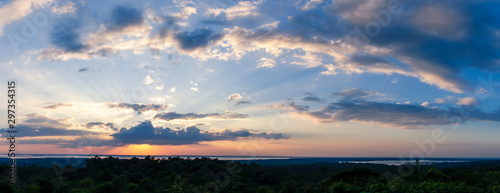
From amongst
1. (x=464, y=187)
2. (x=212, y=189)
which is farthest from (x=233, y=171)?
(x=464, y=187)

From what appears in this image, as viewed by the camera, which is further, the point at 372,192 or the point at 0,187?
the point at 0,187

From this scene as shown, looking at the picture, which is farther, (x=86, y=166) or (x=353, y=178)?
(x=86, y=166)

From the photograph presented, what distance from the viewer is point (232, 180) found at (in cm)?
3356

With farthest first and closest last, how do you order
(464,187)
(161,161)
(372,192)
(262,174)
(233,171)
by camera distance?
(161,161) → (233,171) → (262,174) → (372,192) → (464,187)

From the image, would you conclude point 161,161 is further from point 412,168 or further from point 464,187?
point 464,187

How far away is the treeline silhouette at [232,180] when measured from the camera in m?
20.4

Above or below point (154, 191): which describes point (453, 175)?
above

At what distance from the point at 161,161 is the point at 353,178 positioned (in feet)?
137

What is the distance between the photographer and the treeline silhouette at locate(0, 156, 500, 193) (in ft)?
66.9

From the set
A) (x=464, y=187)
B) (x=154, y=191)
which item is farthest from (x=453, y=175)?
(x=154, y=191)

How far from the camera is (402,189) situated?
18.6m

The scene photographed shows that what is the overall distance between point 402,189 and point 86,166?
54530 mm

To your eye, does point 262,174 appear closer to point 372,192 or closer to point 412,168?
point 412,168

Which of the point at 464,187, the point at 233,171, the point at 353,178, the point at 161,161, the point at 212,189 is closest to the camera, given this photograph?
the point at 464,187
